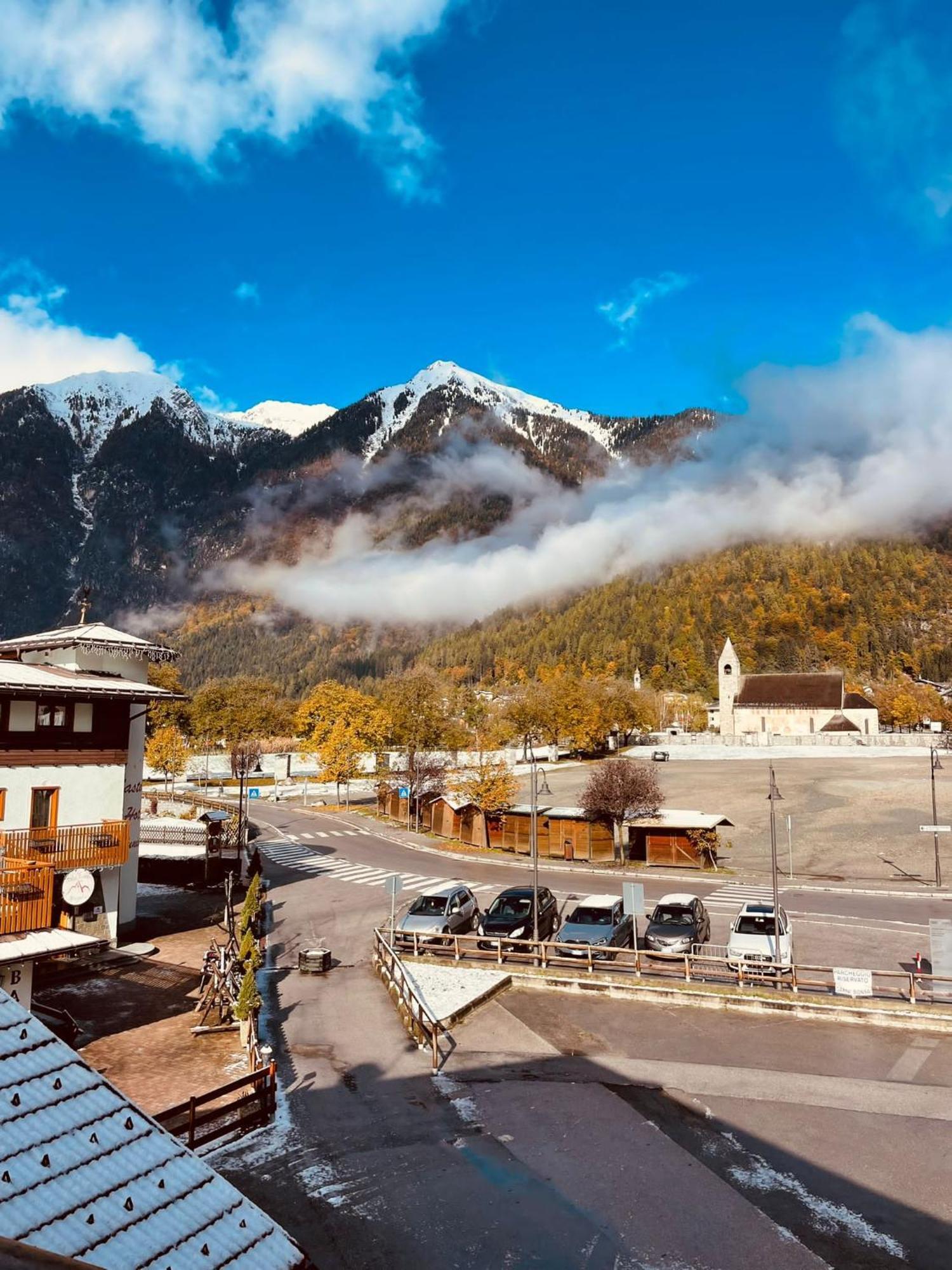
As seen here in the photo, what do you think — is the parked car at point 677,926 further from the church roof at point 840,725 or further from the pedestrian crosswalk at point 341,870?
the church roof at point 840,725

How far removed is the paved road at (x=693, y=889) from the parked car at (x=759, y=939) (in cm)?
139

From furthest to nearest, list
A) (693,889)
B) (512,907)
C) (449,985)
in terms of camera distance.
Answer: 1. (693,889)
2. (512,907)
3. (449,985)

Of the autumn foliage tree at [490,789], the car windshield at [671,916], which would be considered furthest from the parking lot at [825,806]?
the car windshield at [671,916]

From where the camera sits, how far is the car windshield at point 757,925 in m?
24.6

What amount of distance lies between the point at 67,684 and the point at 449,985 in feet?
51.6

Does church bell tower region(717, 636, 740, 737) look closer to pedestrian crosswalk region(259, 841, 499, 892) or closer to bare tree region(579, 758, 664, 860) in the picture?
bare tree region(579, 758, 664, 860)

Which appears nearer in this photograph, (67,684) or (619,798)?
(67,684)

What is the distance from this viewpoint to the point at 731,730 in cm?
15200

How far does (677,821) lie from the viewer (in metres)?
45.3

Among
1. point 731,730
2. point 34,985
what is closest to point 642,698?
point 731,730

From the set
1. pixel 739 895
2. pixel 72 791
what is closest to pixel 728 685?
pixel 739 895

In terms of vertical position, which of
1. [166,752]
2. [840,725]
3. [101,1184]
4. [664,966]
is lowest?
[664,966]

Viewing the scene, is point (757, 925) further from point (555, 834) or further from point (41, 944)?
point (555, 834)

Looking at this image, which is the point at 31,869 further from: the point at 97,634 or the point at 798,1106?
the point at 798,1106
